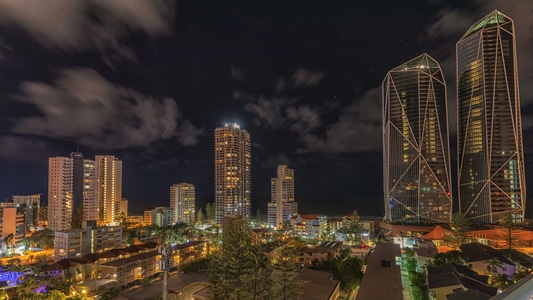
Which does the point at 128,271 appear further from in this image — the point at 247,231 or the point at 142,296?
the point at 247,231

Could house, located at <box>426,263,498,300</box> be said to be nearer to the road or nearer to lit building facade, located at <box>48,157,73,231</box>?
the road

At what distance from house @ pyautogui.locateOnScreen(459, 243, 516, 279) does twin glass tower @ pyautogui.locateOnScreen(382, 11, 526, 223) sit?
20288 millimetres

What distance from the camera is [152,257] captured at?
2289cm

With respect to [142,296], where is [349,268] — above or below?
above

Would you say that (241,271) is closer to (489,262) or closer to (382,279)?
(382,279)

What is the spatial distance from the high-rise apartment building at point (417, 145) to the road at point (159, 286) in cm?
3314

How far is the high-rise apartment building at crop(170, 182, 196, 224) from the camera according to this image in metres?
56.5

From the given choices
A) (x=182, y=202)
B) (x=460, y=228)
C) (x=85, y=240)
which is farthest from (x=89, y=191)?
(x=460, y=228)

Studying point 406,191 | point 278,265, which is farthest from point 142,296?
point 406,191

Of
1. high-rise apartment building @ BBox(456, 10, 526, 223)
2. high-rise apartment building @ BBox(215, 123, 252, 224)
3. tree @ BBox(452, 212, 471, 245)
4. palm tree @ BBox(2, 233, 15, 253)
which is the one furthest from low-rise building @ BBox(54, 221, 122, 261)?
high-rise apartment building @ BBox(456, 10, 526, 223)

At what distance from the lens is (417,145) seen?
41.8m

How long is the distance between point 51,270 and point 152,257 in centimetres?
687

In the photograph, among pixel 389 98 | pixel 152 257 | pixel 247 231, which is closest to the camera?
pixel 247 231

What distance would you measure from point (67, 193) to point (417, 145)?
2204 inches
